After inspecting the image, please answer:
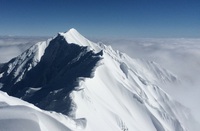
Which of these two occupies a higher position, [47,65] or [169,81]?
[47,65]

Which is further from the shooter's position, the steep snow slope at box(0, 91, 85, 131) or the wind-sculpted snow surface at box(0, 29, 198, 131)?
the wind-sculpted snow surface at box(0, 29, 198, 131)

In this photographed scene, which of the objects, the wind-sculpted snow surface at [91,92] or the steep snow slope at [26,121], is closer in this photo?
the steep snow slope at [26,121]

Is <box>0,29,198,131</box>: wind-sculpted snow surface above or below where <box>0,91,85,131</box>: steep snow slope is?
below

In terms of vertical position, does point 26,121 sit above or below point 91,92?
above

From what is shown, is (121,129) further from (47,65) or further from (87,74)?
(47,65)

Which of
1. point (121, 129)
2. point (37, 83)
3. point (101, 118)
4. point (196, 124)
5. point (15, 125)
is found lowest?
point (196, 124)

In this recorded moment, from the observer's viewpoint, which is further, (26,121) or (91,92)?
(91,92)

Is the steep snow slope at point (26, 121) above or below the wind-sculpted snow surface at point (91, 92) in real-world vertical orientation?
above

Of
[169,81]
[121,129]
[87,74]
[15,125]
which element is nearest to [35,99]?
[87,74]
